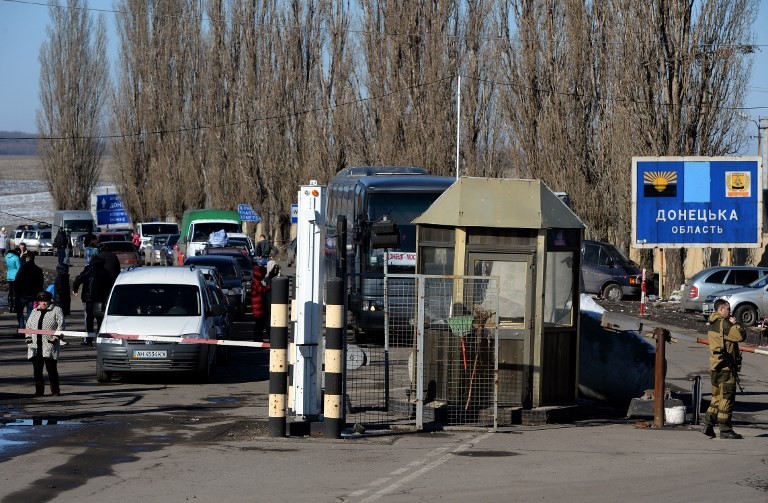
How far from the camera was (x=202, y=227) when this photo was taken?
166 feet

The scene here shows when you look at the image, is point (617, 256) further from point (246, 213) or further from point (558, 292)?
point (558, 292)

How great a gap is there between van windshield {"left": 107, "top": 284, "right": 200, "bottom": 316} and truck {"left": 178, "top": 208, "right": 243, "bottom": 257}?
28.3m

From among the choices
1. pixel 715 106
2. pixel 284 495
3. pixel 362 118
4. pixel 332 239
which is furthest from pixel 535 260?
pixel 362 118

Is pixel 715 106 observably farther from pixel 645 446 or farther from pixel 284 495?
pixel 284 495

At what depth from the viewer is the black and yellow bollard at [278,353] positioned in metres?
13.0

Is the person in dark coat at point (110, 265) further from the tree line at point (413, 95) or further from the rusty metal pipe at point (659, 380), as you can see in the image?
the tree line at point (413, 95)

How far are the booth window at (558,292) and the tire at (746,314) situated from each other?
58.7 feet

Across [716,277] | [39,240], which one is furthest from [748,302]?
[39,240]

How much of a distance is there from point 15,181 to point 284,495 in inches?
6654

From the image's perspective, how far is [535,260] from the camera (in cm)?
1475

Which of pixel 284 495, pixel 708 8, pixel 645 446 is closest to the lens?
pixel 284 495

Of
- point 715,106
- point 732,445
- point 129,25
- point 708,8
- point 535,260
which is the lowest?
point 732,445

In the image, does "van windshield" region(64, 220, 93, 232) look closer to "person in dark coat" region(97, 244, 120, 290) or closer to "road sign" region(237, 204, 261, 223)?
"road sign" region(237, 204, 261, 223)

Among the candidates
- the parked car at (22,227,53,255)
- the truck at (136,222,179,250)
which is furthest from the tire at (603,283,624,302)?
the parked car at (22,227,53,255)
